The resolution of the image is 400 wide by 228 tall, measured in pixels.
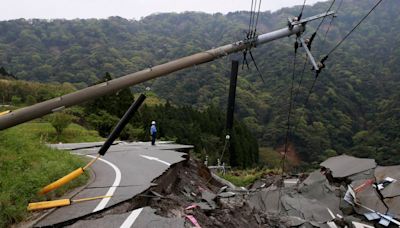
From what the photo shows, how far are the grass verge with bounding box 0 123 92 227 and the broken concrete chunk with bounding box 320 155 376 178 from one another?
13.7 metres

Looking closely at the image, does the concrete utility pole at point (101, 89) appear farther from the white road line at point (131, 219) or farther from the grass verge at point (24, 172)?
the white road line at point (131, 219)

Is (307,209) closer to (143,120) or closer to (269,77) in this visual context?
(143,120)

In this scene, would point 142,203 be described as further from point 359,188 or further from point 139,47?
point 139,47

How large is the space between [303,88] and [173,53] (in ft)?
129

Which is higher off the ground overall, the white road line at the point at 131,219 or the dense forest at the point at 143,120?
the white road line at the point at 131,219

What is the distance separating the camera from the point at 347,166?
19.2 m

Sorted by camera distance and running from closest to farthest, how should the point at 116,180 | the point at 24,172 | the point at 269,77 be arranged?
the point at 24,172
the point at 116,180
the point at 269,77

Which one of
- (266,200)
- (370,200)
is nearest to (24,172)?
(266,200)

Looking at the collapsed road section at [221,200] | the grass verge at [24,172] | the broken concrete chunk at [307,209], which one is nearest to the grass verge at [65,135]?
the collapsed road section at [221,200]

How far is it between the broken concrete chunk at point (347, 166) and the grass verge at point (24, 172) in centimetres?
1372

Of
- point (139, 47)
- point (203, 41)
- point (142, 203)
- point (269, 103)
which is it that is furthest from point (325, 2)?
point (142, 203)

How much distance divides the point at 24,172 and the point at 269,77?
8678cm

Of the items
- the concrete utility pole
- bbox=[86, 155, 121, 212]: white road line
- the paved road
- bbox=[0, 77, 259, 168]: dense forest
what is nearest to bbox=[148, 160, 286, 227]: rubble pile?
the paved road

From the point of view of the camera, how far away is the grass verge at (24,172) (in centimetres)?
597
